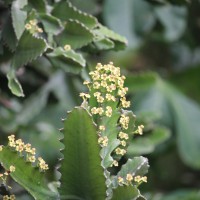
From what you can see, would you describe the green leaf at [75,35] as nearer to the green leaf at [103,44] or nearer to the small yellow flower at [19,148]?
the green leaf at [103,44]

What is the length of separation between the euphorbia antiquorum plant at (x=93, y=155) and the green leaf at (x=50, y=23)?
8.1 inches

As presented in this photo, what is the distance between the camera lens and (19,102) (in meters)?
1.69

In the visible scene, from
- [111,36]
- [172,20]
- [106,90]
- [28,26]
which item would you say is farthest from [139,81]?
[106,90]

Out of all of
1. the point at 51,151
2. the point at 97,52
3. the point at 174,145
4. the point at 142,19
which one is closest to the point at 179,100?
the point at 174,145

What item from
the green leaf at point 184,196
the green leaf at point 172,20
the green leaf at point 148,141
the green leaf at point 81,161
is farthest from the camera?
the green leaf at point 172,20

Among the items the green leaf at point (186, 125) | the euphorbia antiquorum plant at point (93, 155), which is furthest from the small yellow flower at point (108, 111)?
the green leaf at point (186, 125)

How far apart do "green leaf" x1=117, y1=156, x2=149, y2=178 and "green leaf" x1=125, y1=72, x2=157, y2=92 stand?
2.24 ft

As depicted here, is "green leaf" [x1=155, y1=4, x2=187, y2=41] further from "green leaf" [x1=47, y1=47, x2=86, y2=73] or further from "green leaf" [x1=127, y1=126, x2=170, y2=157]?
"green leaf" [x1=47, y1=47, x2=86, y2=73]

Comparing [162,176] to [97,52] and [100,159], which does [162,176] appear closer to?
[97,52]

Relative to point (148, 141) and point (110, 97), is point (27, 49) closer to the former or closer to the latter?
point (110, 97)

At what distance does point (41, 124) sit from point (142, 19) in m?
0.43

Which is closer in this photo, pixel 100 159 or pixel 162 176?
pixel 100 159

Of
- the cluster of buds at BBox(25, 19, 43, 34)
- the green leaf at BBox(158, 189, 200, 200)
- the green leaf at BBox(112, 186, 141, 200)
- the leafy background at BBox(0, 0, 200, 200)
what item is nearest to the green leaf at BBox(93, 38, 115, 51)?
the leafy background at BBox(0, 0, 200, 200)

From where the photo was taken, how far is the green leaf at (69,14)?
1.12m
